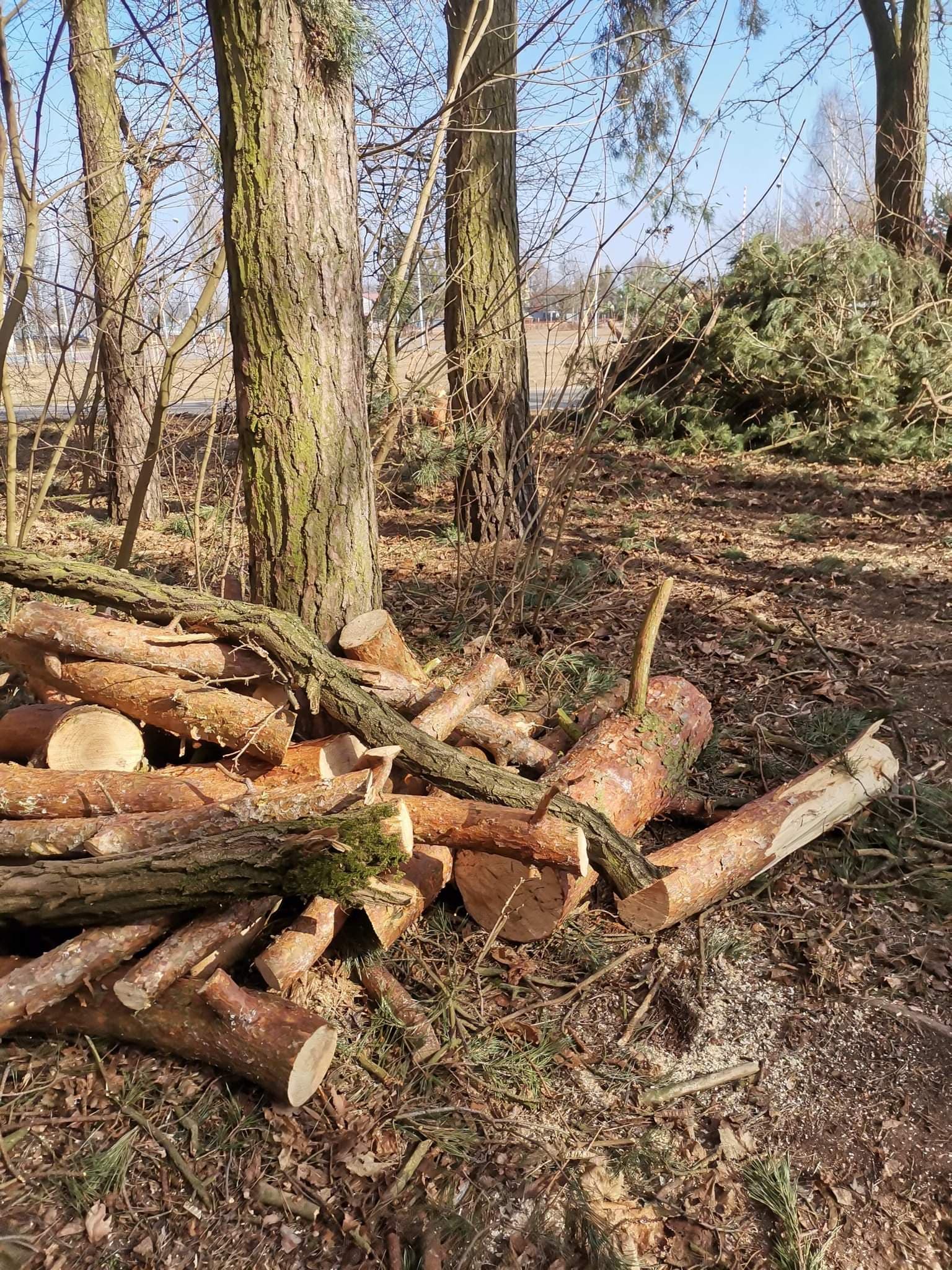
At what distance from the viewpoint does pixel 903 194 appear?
423 inches

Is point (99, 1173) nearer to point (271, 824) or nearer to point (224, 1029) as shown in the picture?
point (224, 1029)

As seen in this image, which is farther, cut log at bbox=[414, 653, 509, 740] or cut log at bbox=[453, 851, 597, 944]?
cut log at bbox=[414, 653, 509, 740]

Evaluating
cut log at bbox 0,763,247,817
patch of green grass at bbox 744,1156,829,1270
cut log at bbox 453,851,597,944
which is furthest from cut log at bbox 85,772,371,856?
patch of green grass at bbox 744,1156,829,1270

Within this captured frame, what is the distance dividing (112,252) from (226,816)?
13.0 ft

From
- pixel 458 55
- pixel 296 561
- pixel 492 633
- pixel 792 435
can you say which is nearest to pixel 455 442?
pixel 492 633

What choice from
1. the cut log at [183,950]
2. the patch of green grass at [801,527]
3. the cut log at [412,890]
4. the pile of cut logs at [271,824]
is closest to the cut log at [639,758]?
the pile of cut logs at [271,824]

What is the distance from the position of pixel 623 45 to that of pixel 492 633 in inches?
272

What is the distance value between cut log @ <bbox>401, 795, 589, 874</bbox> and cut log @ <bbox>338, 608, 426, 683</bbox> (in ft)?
2.68

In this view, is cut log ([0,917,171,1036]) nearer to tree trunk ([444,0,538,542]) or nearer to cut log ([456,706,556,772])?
cut log ([456,706,556,772])

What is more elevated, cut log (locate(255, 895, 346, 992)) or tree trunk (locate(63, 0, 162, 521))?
tree trunk (locate(63, 0, 162, 521))

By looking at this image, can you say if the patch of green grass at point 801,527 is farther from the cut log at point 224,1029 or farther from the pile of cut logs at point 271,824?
the cut log at point 224,1029

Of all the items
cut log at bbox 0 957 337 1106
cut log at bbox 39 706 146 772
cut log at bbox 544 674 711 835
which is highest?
cut log at bbox 39 706 146 772

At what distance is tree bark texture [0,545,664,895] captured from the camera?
283cm

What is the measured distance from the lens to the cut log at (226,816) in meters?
2.52
